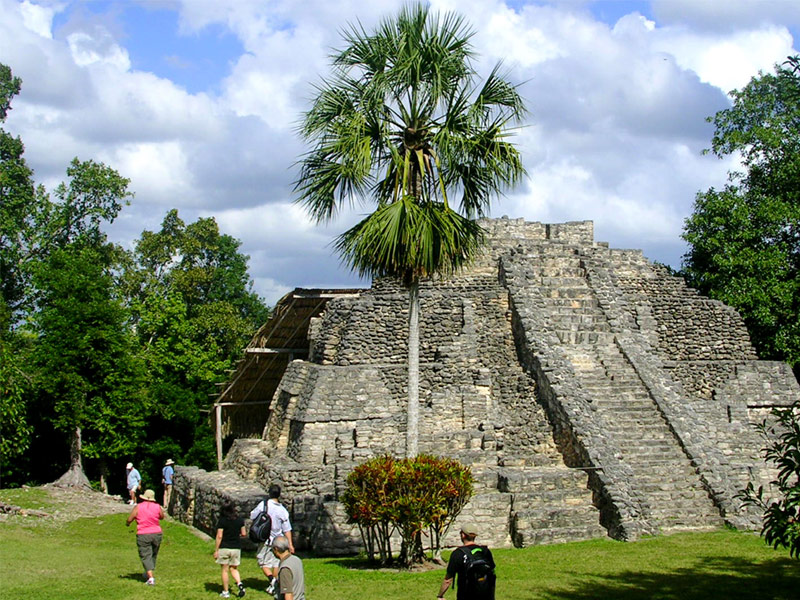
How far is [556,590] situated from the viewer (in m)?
10.8

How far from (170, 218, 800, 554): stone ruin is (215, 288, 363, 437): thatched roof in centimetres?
6

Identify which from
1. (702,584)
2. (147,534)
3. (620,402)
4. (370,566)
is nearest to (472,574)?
(702,584)

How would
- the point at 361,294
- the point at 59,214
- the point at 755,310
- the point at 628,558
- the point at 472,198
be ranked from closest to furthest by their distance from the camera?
the point at 628,558
the point at 472,198
the point at 361,294
the point at 755,310
the point at 59,214

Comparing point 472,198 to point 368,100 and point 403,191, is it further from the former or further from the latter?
point 368,100

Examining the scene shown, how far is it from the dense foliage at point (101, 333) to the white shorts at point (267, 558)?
10.7 m

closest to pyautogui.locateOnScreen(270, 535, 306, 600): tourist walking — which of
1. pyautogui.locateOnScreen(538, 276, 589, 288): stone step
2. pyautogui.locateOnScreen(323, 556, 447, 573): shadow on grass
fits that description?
pyautogui.locateOnScreen(323, 556, 447, 573): shadow on grass

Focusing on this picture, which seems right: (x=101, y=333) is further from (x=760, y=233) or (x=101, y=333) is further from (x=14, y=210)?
(x=760, y=233)

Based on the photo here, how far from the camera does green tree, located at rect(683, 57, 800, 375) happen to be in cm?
2614

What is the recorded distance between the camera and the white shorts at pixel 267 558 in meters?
10.6

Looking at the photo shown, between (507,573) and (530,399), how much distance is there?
268 inches

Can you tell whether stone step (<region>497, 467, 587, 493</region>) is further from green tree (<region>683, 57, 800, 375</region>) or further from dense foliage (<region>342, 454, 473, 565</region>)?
green tree (<region>683, 57, 800, 375</region>)

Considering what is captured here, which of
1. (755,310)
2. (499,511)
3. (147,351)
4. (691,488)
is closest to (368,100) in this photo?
(499,511)

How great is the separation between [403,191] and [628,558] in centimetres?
636

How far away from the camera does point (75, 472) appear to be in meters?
26.0
